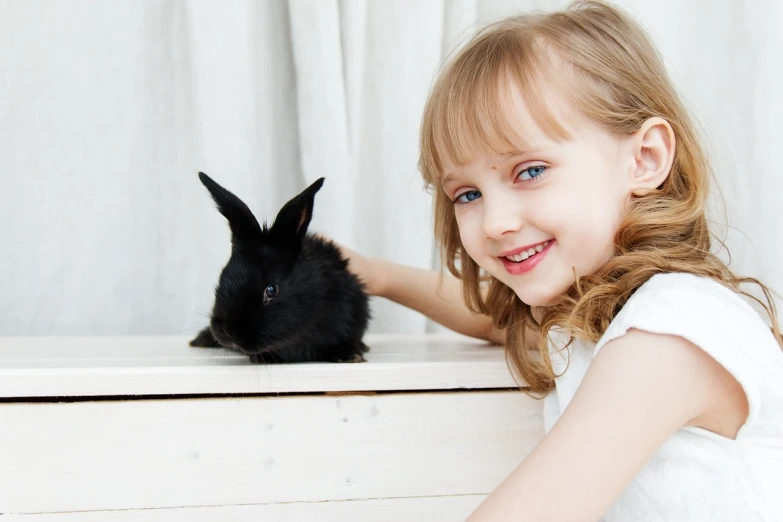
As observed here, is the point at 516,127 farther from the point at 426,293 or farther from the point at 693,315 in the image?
the point at 426,293

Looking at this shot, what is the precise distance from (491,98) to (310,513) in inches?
20.5

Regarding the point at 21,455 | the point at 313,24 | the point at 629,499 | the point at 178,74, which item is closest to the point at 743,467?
the point at 629,499

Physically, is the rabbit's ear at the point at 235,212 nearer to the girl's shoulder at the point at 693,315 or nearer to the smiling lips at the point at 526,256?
the smiling lips at the point at 526,256

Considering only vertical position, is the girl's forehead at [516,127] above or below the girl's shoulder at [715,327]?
above

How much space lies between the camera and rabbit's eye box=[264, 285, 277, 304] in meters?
A: 0.81

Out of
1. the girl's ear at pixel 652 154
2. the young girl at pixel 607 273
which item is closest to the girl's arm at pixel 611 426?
the young girl at pixel 607 273

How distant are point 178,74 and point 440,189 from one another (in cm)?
63

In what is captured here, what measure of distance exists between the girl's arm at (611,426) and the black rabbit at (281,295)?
1.09ft

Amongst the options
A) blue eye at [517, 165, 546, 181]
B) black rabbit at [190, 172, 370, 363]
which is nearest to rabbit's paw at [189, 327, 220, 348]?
black rabbit at [190, 172, 370, 363]

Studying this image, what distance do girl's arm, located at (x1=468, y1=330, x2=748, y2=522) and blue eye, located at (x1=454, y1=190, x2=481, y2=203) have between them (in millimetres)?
274

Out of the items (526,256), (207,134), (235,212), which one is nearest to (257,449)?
(235,212)

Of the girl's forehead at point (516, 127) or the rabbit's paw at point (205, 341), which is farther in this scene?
the rabbit's paw at point (205, 341)

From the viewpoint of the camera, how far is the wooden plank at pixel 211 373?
29.6 inches

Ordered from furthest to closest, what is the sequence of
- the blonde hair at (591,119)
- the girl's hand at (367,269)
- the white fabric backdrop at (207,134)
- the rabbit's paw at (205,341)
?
the white fabric backdrop at (207,134) → the girl's hand at (367,269) → the rabbit's paw at (205,341) → the blonde hair at (591,119)
